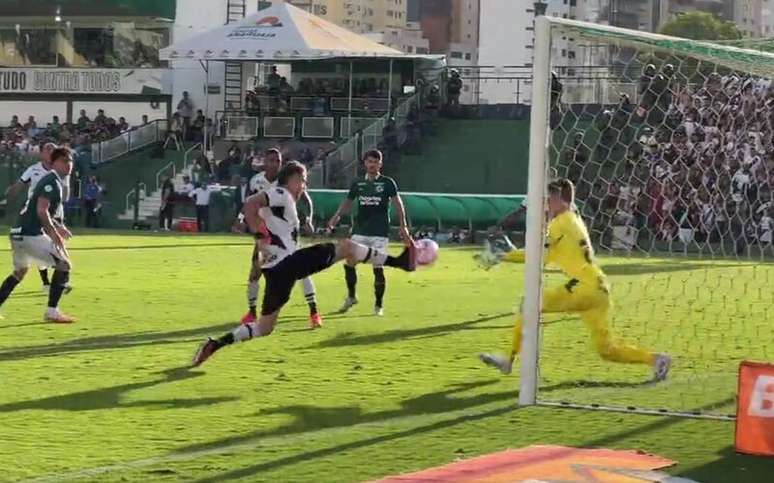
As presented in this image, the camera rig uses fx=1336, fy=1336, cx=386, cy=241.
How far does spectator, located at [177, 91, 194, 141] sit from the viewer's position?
42.8 meters

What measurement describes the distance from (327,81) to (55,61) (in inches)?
492

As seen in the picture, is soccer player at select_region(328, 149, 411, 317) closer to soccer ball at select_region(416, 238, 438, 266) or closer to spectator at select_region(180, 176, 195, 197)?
soccer ball at select_region(416, 238, 438, 266)

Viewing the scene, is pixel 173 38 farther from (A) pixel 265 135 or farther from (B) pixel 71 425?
(B) pixel 71 425

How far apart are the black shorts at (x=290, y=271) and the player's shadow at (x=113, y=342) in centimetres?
212

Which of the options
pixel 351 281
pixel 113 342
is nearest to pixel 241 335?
pixel 113 342

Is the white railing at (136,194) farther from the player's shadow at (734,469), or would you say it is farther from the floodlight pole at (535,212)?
the player's shadow at (734,469)

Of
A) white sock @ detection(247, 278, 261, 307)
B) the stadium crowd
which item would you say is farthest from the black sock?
the stadium crowd

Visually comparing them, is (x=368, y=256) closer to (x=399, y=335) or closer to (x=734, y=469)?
(x=399, y=335)

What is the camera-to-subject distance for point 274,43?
40.0 metres

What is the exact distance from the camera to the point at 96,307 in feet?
51.5

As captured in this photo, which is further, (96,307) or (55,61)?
(55,61)

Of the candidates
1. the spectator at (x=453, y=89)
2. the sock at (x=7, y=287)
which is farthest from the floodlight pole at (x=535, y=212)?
the spectator at (x=453, y=89)

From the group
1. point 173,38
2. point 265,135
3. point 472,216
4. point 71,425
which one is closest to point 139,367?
point 71,425

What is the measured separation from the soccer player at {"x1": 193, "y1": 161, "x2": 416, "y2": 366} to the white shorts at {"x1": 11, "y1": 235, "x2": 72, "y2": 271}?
10.6 feet
